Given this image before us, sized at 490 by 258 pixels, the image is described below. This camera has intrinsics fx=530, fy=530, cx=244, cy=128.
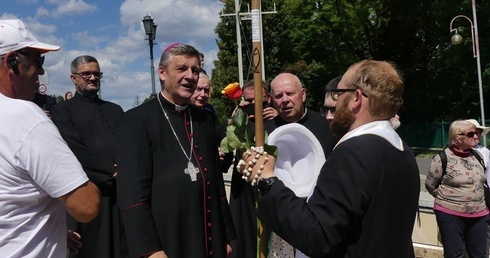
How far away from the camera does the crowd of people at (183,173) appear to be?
7.08ft

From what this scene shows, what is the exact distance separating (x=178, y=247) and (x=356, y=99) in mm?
1515

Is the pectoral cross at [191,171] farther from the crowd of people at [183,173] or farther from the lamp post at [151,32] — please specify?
the lamp post at [151,32]

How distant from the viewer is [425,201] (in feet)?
21.2

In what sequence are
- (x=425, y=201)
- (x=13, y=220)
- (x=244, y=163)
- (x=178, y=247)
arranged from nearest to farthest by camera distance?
1. (x=13, y=220)
2. (x=244, y=163)
3. (x=178, y=247)
4. (x=425, y=201)

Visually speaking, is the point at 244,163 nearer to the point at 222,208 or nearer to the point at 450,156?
the point at 222,208

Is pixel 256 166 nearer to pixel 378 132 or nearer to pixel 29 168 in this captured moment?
pixel 378 132

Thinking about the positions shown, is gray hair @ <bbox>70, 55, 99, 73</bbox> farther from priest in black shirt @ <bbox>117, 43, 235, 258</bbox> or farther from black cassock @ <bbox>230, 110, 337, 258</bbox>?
priest in black shirt @ <bbox>117, 43, 235, 258</bbox>

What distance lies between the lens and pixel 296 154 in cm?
323

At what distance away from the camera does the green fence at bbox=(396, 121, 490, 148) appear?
2766 cm

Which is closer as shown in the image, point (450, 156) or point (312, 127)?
point (312, 127)

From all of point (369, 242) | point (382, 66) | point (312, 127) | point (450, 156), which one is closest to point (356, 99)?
point (382, 66)

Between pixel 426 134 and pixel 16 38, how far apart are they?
2898 cm

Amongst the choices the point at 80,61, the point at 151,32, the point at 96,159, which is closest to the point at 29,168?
the point at 96,159

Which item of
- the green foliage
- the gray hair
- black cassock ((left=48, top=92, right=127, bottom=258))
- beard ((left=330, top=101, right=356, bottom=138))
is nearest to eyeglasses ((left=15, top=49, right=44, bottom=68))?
beard ((left=330, top=101, right=356, bottom=138))
